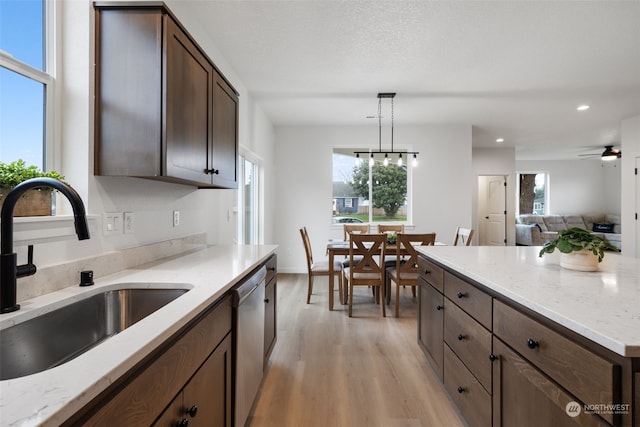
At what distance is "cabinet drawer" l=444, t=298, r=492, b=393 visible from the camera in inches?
55.1

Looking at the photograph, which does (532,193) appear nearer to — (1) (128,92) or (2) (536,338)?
(2) (536,338)

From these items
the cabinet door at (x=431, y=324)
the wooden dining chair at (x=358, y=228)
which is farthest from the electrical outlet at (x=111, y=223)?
the wooden dining chair at (x=358, y=228)

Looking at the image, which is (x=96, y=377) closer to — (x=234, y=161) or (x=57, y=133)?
(x=57, y=133)

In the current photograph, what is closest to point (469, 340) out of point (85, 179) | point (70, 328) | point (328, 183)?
point (70, 328)

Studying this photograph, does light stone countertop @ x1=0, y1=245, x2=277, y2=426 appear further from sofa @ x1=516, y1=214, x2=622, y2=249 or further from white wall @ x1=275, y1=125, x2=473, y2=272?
sofa @ x1=516, y1=214, x2=622, y2=249

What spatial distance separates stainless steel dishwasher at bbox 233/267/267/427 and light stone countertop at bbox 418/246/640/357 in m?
1.09

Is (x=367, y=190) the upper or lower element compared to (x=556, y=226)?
upper

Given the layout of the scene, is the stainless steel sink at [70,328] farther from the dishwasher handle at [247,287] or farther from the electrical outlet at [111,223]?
the electrical outlet at [111,223]

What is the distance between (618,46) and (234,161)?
3.63 metres

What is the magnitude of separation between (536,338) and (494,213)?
25.0 ft

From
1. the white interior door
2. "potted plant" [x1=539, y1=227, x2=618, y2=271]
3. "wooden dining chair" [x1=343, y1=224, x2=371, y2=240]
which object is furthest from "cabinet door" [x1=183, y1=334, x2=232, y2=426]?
the white interior door

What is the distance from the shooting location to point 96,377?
0.59m

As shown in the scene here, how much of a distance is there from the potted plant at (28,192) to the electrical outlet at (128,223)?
1.39 feet

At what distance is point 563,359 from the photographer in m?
0.93
